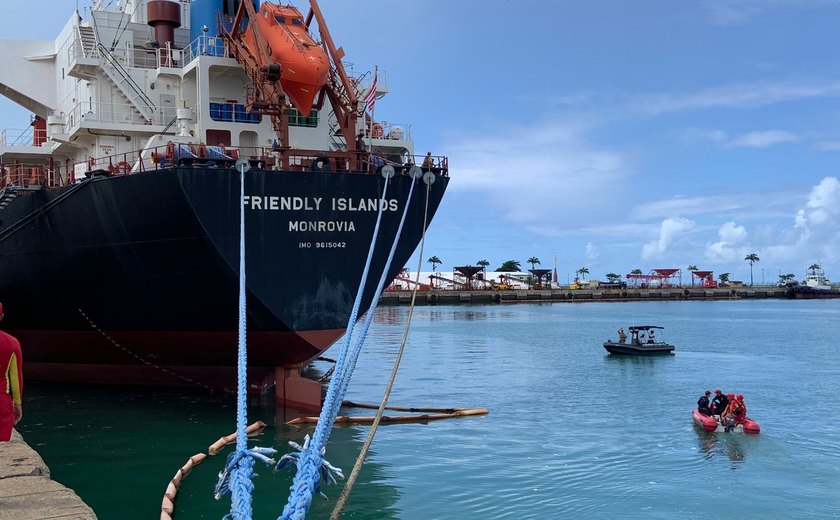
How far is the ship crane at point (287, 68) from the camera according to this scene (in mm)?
19000

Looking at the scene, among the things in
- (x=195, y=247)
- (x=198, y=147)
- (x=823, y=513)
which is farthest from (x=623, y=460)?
(x=198, y=147)

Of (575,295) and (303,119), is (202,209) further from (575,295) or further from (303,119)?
(575,295)

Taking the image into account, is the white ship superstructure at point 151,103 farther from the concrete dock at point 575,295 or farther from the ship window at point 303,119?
the concrete dock at point 575,295

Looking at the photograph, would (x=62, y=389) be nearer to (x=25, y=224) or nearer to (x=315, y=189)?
(x=25, y=224)

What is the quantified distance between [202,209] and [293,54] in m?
4.68

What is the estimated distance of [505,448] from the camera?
17.1 metres

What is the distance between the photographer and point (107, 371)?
68.5ft

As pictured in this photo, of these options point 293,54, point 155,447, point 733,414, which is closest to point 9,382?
point 155,447

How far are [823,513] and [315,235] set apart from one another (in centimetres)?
1135

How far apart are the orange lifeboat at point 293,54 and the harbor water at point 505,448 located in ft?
25.7

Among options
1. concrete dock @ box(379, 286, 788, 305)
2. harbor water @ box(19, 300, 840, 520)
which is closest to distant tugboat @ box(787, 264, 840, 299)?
concrete dock @ box(379, 286, 788, 305)

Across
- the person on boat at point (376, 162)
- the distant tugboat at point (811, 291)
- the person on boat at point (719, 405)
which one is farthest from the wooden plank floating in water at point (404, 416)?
the distant tugboat at point (811, 291)

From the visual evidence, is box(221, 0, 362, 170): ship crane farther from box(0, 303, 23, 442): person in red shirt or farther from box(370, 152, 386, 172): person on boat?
box(0, 303, 23, 442): person in red shirt

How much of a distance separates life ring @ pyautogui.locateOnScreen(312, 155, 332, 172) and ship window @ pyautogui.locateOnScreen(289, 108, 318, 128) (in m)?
3.57
